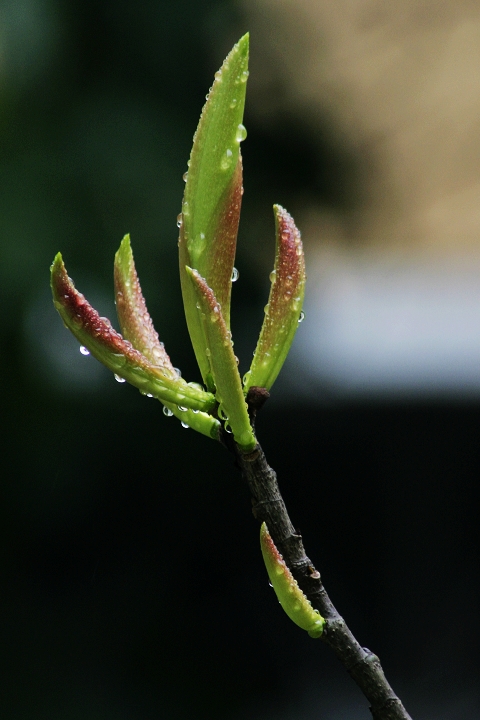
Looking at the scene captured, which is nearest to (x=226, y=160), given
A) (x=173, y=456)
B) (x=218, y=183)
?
(x=218, y=183)

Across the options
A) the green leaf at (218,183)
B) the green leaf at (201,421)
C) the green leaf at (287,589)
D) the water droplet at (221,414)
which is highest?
the green leaf at (218,183)

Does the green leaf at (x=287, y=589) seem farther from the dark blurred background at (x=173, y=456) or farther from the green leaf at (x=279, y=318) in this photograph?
the dark blurred background at (x=173, y=456)

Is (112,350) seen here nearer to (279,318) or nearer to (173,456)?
(279,318)

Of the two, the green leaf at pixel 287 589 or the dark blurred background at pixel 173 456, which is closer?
the green leaf at pixel 287 589

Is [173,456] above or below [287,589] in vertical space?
above

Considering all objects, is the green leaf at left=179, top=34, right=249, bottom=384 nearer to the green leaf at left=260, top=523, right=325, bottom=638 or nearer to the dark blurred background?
the green leaf at left=260, top=523, right=325, bottom=638

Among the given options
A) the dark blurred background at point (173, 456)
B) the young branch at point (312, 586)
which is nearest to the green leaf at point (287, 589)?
the young branch at point (312, 586)
